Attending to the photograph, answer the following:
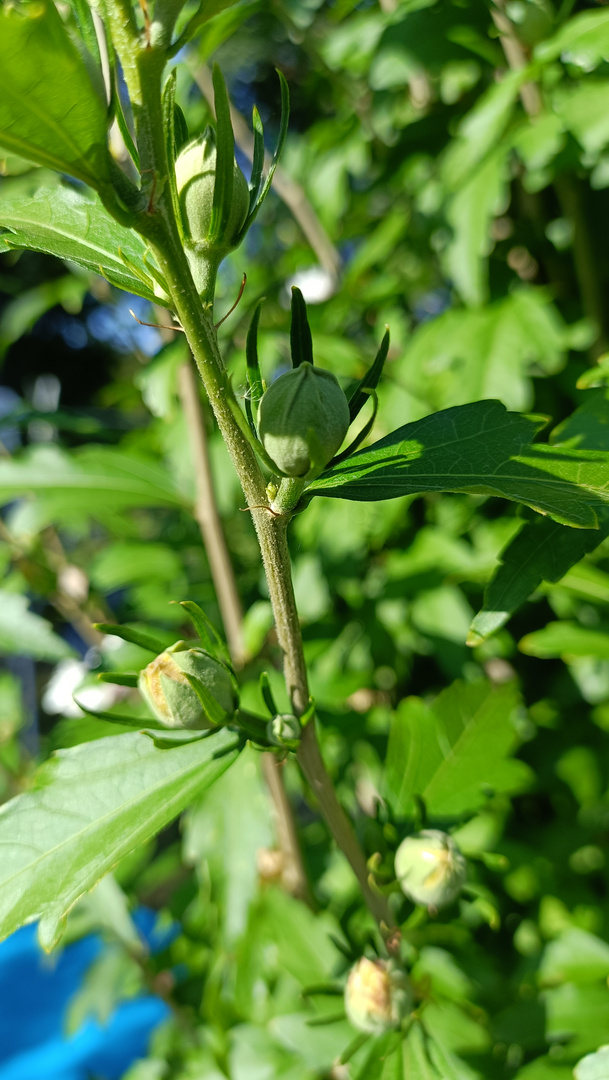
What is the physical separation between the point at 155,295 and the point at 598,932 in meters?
0.94

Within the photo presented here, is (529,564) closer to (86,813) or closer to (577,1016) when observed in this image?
(86,813)

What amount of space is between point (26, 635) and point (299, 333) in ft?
2.56

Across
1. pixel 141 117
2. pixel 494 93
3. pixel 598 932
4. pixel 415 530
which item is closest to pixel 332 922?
pixel 598 932

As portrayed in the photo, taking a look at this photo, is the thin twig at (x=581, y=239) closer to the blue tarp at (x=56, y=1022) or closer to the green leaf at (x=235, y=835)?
the green leaf at (x=235, y=835)

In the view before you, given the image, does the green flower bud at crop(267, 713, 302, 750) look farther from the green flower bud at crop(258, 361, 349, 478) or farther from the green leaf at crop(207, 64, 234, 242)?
the green leaf at crop(207, 64, 234, 242)

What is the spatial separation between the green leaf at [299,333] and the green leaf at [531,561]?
18cm

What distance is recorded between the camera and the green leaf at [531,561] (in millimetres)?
458

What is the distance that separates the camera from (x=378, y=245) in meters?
1.25

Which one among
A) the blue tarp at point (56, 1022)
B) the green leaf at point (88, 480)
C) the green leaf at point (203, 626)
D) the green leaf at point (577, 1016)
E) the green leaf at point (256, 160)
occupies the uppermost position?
the green leaf at point (88, 480)

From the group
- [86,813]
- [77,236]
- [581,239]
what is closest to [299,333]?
[77,236]

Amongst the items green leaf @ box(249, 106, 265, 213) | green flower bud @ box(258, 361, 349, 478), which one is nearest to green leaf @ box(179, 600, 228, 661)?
green flower bud @ box(258, 361, 349, 478)

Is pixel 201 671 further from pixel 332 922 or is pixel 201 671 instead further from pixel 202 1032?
pixel 202 1032

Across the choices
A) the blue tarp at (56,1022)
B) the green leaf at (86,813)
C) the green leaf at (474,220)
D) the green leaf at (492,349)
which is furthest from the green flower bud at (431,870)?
the blue tarp at (56,1022)

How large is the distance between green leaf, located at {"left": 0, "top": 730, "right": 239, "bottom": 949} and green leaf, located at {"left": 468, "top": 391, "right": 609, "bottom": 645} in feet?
0.59
